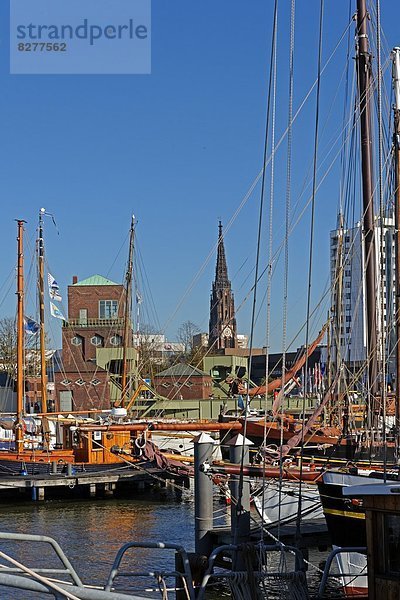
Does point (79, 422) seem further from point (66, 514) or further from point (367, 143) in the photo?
point (367, 143)

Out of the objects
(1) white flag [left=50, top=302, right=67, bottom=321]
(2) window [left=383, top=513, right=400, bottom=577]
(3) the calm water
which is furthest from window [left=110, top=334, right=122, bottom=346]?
(2) window [left=383, top=513, right=400, bottom=577]

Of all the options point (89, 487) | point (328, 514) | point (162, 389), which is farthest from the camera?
point (162, 389)

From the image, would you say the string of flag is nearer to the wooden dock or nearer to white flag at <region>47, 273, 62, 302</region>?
white flag at <region>47, 273, 62, 302</region>

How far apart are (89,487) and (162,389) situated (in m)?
42.0

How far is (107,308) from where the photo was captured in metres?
94.4

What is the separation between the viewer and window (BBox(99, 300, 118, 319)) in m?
93.9

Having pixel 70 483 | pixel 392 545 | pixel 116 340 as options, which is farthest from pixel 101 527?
pixel 116 340

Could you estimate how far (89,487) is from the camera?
151ft

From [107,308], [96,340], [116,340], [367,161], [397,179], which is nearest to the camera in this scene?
[397,179]

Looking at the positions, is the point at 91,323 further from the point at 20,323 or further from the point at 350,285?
the point at 350,285

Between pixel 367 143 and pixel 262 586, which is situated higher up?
pixel 367 143

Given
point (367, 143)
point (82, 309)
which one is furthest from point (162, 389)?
point (367, 143)

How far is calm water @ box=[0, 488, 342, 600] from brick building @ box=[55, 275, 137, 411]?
3408cm

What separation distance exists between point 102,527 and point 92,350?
52.9m
